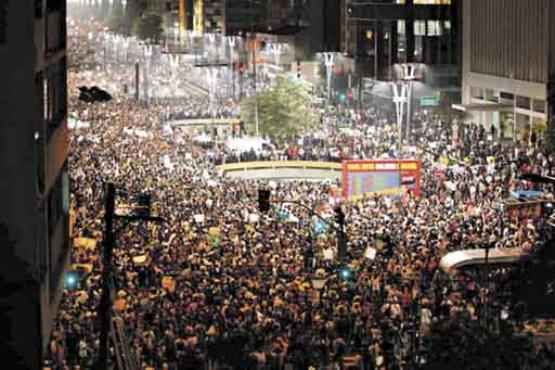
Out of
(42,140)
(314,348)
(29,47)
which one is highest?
(29,47)

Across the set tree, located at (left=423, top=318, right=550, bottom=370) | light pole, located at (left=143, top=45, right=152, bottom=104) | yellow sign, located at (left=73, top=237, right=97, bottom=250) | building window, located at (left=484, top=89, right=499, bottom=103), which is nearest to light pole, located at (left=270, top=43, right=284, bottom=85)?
light pole, located at (left=143, top=45, right=152, bottom=104)

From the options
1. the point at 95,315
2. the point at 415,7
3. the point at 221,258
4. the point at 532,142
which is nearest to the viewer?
the point at 95,315

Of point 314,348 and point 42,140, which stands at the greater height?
point 42,140

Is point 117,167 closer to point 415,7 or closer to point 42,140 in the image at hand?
point 42,140

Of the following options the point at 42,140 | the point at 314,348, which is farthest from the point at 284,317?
the point at 42,140

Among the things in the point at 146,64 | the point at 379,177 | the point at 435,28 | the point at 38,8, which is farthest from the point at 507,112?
the point at 146,64

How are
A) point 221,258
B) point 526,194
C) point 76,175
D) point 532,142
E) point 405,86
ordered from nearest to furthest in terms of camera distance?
point 221,258
point 526,194
point 76,175
point 532,142
point 405,86

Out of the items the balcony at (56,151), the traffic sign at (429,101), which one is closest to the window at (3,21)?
the balcony at (56,151)

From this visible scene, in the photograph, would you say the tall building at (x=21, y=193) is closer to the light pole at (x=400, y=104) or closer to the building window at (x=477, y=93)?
the light pole at (x=400, y=104)
